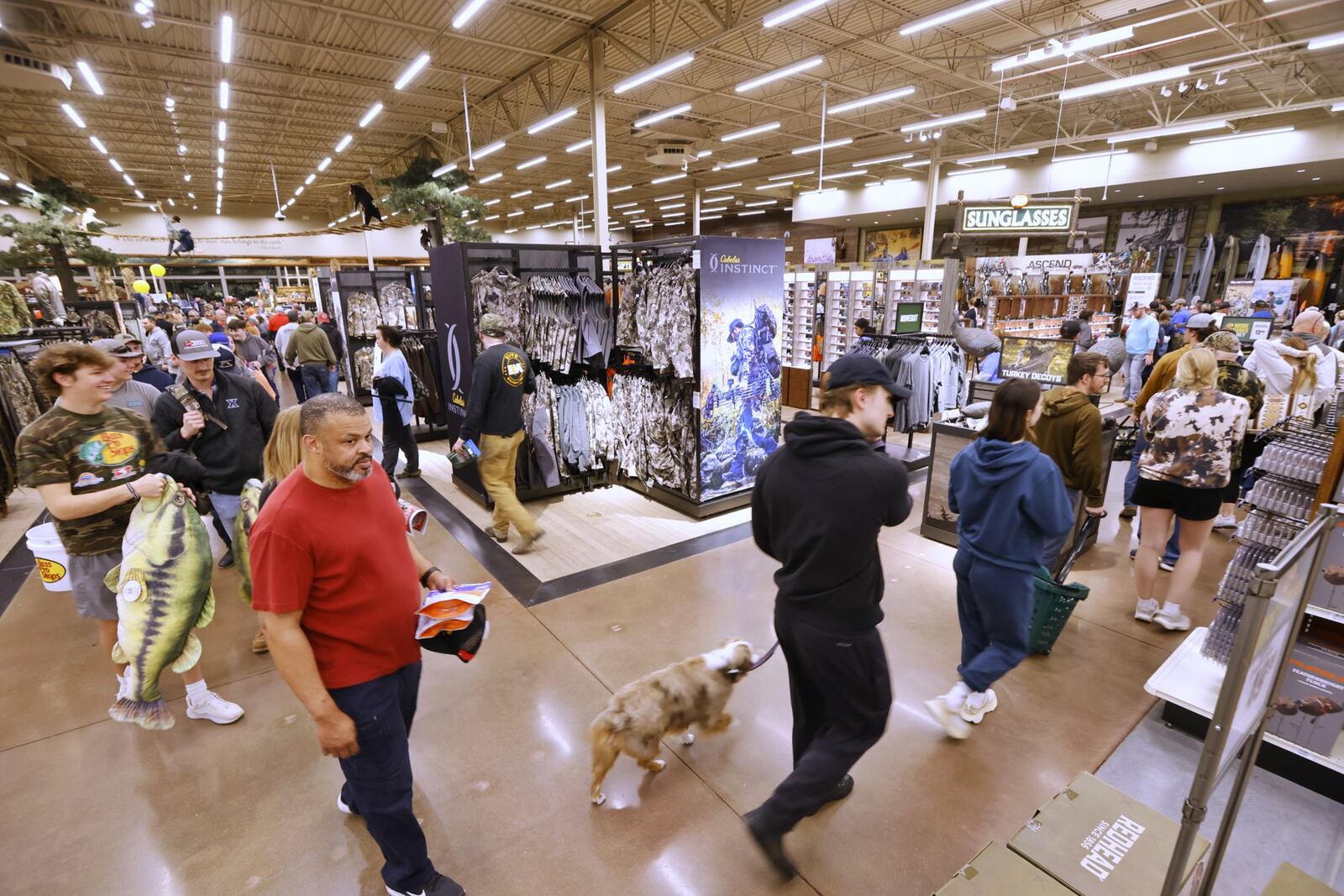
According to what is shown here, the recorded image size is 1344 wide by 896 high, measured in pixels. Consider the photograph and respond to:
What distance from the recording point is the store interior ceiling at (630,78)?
26.7 feet

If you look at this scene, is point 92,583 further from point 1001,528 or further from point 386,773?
point 1001,528

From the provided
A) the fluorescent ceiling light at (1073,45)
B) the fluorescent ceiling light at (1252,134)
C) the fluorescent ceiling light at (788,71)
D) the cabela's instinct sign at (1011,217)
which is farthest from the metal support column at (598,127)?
the fluorescent ceiling light at (1252,134)

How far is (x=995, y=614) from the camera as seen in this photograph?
2.54 m

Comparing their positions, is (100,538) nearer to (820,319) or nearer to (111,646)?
(111,646)

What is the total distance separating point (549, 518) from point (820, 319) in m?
6.78

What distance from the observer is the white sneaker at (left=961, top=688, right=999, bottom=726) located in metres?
2.72

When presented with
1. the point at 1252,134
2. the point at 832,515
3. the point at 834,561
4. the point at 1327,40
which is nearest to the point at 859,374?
the point at 832,515

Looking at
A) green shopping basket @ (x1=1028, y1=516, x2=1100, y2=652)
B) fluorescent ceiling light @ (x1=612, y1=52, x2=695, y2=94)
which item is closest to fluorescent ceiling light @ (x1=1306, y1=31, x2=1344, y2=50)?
fluorescent ceiling light @ (x1=612, y1=52, x2=695, y2=94)

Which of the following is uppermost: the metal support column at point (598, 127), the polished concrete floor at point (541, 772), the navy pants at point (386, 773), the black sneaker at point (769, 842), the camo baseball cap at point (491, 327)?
the metal support column at point (598, 127)

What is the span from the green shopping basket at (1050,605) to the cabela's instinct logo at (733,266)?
3110mm

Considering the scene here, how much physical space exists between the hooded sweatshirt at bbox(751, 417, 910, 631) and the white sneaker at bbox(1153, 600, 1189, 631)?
2.74m

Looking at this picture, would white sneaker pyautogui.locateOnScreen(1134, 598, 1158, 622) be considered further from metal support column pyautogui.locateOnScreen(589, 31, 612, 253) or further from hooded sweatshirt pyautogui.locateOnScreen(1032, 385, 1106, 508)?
metal support column pyautogui.locateOnScreen(589, 31, 612, 253)

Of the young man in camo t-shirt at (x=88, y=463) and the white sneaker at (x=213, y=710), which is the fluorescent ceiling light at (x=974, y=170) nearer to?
the young man in camo t-shirt at (x=88, y=463)

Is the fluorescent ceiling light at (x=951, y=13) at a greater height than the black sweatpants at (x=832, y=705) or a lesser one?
greater
